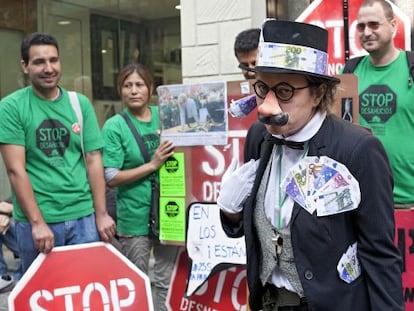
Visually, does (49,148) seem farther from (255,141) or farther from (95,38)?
(95,38)

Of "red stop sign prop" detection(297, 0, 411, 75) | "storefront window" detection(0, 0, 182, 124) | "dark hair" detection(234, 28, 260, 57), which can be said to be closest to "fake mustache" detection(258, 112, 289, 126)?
"dark hair" detection(234, 28, 260, 57)

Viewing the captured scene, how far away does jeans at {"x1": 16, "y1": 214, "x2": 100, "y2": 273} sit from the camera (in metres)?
3.53

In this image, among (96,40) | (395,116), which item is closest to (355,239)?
(395,116)

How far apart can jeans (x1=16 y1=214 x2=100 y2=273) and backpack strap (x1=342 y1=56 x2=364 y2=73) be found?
1.78 m

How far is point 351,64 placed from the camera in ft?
12.5

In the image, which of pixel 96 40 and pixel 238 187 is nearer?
pixel 238 187

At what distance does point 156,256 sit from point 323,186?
2.46 m

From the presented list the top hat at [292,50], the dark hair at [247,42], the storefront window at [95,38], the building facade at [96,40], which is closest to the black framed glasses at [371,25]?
the dark hair at [247,42]

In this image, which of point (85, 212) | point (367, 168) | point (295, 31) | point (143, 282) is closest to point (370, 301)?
point (367, 168)

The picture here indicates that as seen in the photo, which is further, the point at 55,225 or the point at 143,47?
the point at 143,47

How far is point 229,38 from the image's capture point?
18.4 feet

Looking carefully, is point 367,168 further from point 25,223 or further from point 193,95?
point 25,223

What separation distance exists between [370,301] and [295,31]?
87cm

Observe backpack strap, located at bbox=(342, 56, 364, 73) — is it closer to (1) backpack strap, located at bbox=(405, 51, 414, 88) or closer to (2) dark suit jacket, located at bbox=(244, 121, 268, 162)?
Result: (1) backpack strap, located at bbox=(405, 51, 414, 88)
